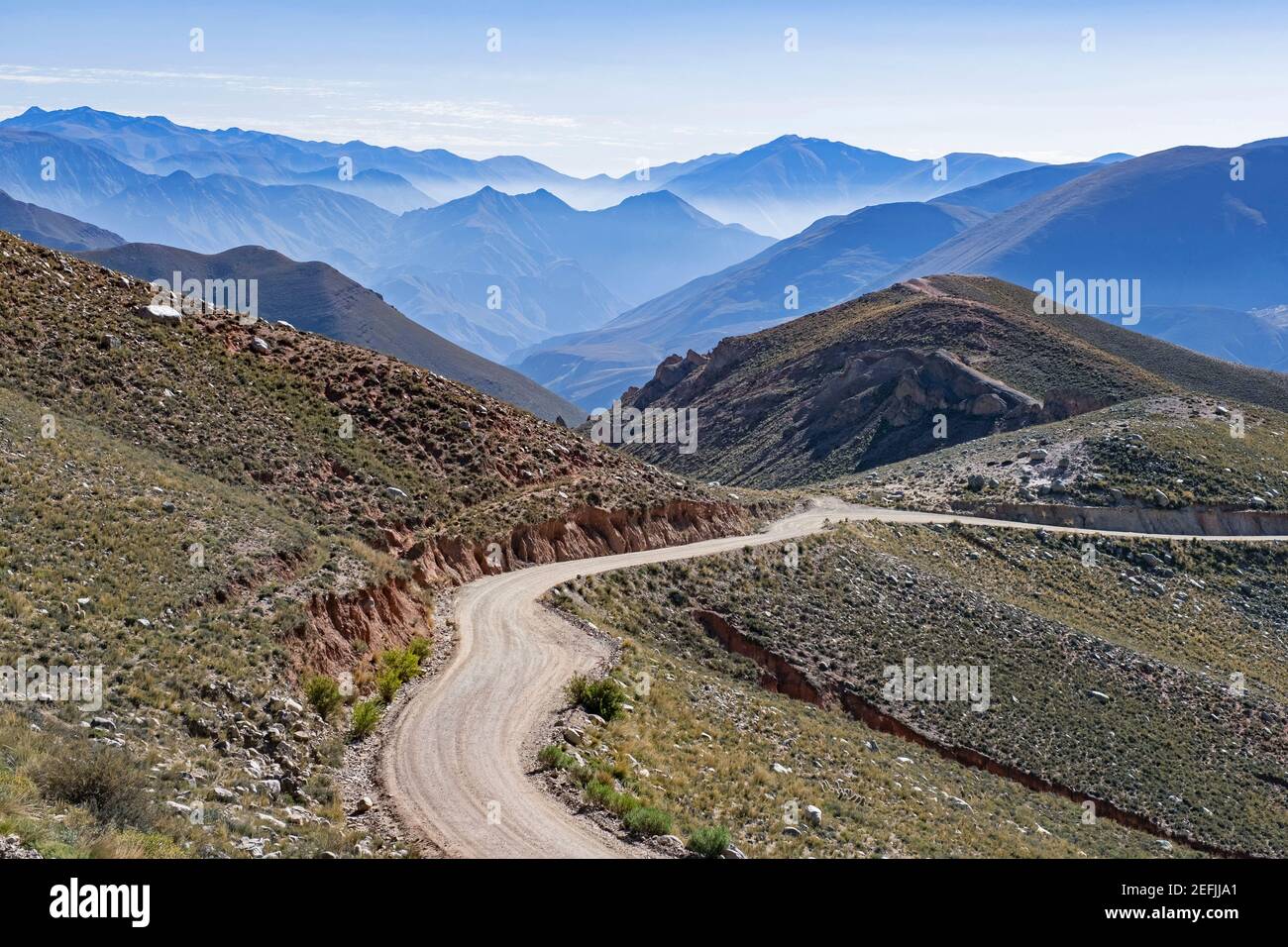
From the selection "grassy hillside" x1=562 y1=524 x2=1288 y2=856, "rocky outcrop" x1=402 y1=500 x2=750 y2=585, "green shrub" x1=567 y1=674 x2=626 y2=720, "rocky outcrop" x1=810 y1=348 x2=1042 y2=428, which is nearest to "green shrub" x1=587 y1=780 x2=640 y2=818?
"grassy hillside" x1=562 y1=524 x2=1288 y2=856

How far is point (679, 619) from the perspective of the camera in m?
31.1

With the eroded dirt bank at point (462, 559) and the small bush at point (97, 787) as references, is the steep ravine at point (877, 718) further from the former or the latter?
the small bush at point (97, 787)

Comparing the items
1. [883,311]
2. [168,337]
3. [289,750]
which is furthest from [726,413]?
[289,750]

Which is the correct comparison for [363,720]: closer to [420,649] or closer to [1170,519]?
[420,649]

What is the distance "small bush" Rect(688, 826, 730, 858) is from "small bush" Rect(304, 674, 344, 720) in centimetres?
780

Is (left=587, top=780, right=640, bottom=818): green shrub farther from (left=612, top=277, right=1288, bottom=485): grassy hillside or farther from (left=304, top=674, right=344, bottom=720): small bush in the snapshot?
(left=612, top=277, right=1288, bottom=485): grassy hillside

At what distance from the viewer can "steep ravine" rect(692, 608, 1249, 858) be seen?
27.6 m

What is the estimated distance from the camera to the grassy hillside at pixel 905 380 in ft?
270

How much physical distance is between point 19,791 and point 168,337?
27077 mm

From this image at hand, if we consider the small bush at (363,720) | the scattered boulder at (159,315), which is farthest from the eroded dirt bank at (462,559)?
the scattered boulder at (159,315)

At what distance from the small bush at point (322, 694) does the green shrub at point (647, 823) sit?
6761 millimetres


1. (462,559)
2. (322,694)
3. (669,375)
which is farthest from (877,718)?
(669,375)

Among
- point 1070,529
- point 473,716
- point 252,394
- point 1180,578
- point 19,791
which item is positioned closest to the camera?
point 19,791
